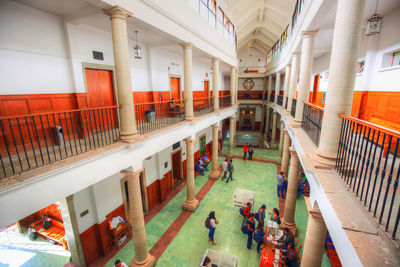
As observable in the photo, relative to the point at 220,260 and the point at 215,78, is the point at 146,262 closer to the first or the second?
the point at 220,260

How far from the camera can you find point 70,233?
601 cm

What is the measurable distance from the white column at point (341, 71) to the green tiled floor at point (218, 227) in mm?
4933

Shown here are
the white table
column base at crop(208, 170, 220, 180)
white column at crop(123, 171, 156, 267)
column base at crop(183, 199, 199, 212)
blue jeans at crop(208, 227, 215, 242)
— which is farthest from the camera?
column base at crop(208, 170, 220, 180)

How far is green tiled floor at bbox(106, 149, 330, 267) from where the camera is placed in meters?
6.61

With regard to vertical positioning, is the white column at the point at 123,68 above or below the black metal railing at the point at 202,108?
above

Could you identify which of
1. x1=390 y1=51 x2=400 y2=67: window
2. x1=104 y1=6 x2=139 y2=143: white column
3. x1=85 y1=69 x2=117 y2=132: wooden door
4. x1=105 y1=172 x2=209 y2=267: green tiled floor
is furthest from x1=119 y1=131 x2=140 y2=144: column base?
x1=390 y1=51 x2=400 y2=67: window

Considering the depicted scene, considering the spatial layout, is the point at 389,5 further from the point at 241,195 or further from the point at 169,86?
the point at 169,86

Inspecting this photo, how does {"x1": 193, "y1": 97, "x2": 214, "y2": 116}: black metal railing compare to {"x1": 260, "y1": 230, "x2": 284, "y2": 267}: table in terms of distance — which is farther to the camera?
{"x1": 193, "y1": 97, "x2": 214, "y2": 116}: black metal railing

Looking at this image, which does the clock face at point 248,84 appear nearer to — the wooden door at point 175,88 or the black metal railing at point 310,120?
the wooden door at point 175,88

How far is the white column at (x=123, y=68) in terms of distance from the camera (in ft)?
14.4

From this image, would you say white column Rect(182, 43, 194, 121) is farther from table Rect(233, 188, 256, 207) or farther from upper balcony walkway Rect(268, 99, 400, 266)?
upper balcony walkway Rect(268, 99, 400, 266)

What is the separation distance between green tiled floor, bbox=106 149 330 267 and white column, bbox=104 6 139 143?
4651 mm

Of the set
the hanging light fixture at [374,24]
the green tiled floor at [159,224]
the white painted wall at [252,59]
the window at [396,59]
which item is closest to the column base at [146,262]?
the green tiled floor at [159,224]

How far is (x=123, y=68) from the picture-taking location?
184 inches
